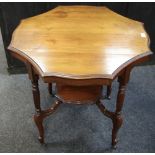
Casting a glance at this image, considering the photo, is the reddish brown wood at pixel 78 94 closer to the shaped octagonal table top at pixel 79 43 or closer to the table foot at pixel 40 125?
the table foot at pixel 40 125

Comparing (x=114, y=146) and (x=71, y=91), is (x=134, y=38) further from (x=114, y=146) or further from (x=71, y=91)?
(x=114, y=146)

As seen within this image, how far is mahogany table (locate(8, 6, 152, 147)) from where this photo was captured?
984mm

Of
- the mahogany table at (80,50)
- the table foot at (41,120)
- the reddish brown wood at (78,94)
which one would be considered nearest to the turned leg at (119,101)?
the mahogany table at (80,50)

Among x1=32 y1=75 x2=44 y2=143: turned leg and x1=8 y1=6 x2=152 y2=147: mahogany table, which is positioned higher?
x1=8 y1=6 x2=152 y2=147: mahogany table

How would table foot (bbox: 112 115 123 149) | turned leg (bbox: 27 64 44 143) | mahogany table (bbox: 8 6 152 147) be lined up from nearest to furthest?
mahogany table (bbox: 8 6 152 147) < turned leg (bbox: 27 64 44 143) < table foot (bbox: 112 115 123 149)

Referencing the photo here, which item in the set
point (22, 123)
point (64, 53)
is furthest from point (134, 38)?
point (22, 123)

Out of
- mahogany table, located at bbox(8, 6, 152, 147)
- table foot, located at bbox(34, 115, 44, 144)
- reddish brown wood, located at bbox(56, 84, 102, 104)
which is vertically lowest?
table foot, located at bbox(34, 115, 44, 144)

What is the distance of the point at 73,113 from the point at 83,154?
31 centimetres

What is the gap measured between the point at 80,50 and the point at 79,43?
0.05 m

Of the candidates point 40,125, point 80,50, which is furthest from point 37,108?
point 80,50

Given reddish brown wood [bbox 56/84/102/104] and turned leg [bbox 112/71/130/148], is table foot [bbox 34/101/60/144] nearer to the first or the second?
reddish brown wood [bbox 56/84/102/104]

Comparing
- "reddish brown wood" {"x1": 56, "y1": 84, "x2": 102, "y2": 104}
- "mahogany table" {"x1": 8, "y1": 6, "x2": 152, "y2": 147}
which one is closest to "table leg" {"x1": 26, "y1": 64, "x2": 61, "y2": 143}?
"mahogany table" {"x1": 8, "y1": 6, "x2": 152, "y2": 147}

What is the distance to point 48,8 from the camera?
1666 mm

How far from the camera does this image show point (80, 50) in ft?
3.54
